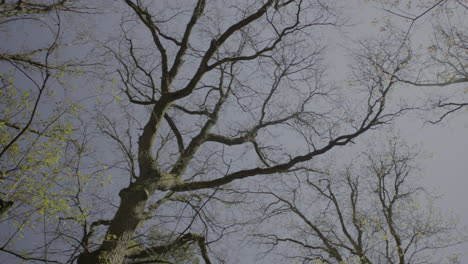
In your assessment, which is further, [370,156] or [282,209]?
[370,156]

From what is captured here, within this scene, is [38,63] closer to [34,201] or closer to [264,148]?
[34,201]

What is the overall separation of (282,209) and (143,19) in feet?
21.8

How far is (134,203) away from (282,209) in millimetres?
5724

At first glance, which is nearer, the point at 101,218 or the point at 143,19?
the point at 101,218

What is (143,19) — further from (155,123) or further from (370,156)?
(370,156)

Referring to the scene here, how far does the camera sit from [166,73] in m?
6.49

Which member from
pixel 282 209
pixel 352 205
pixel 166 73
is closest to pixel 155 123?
pixel 166 73

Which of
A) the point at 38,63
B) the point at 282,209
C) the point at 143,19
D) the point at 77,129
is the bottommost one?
the point at 77,129

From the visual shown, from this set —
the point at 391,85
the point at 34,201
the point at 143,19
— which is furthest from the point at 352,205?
the point at 34,201

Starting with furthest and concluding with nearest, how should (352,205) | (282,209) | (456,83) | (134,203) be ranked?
(352,205)
(282,209)
(456,83)
(134,203)

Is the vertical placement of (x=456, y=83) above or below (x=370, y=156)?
below

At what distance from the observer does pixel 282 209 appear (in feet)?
31.7

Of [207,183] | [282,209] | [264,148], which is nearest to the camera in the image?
[207,183]

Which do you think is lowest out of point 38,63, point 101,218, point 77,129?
point 101,218
